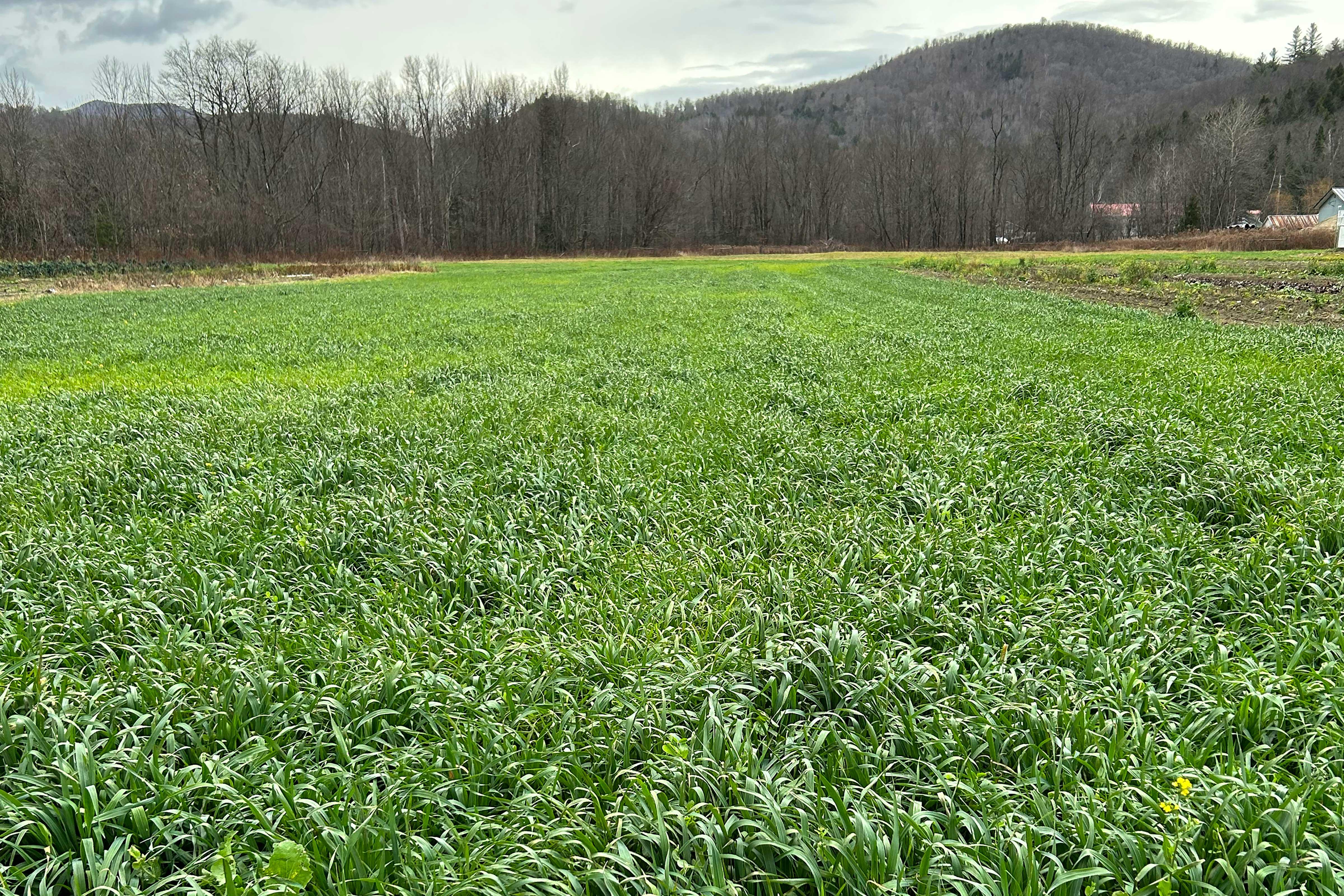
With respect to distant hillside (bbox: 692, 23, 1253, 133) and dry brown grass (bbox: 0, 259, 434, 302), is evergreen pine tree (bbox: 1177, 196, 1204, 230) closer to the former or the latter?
distant hillside (bbox: 692, 23, 1253, 133)

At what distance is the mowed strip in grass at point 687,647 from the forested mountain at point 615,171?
5817 cm

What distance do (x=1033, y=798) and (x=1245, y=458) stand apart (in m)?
4.77

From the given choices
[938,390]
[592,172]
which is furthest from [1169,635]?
[592,172]

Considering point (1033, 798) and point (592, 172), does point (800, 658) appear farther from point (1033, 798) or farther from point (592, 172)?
point (592, 172)

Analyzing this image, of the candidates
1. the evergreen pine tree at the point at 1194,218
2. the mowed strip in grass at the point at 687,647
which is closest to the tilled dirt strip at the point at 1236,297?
the mowed strip in grass at the point at 687,647

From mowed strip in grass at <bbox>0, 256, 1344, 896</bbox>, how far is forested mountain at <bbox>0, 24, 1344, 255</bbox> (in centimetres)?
5817

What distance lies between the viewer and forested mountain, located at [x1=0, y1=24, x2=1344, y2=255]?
5547 cm

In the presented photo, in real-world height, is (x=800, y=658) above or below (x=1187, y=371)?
below

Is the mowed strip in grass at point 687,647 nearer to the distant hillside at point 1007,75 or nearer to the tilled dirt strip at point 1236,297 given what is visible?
the tilled dirt strip at point 1236,297

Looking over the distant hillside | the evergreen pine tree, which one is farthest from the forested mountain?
the distant hillside

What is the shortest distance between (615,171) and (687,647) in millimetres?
93159

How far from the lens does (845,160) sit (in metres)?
105

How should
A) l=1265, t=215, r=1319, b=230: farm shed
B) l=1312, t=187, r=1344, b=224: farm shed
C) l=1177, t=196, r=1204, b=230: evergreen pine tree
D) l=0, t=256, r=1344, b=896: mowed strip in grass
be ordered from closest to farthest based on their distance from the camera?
l=0, t=256, r=1344, b=896: mowed strip in grass → l=1265, t=215, r=1319, b=230: farm shed → l=1312, t=187, r=1344, b=224: farm shed → l=1177, t=196, r=1204, b=230: evergreen pine tree

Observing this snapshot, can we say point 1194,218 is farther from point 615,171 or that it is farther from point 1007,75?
point 1007,75
